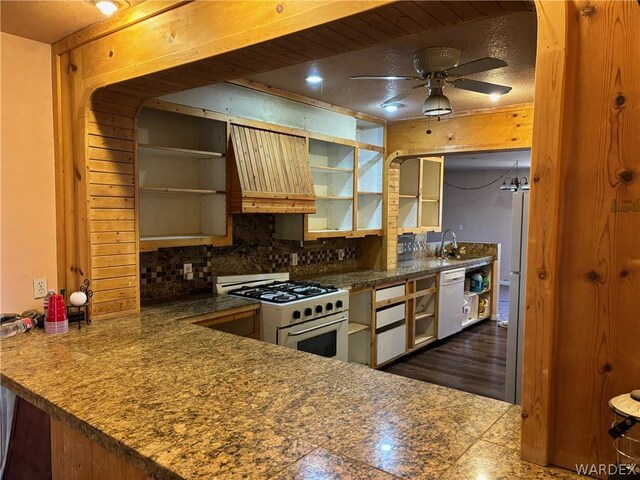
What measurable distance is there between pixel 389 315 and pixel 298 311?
4.93 ft

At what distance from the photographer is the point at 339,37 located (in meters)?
1.62

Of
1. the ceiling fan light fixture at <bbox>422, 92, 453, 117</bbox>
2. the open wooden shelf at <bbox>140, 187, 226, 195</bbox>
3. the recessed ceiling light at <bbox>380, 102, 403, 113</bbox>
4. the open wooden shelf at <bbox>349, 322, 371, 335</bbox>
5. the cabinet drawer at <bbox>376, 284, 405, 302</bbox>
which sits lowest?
the open wooden shelf at <bbox>349, 322, 371, 335</bbox>

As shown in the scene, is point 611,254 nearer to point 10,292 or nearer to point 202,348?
point 202,348

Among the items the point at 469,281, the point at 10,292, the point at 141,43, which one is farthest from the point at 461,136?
the point at 10,292

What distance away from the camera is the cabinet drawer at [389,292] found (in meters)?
4.35

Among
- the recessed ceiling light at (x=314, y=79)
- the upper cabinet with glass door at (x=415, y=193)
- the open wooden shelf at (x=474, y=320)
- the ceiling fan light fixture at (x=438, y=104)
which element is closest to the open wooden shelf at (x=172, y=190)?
the recessed ceiling light at (x=314, y=79)

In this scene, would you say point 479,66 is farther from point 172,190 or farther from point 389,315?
point 389,315

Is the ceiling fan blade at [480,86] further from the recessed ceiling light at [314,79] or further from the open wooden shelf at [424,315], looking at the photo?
the open wooden shelf at [424,315]

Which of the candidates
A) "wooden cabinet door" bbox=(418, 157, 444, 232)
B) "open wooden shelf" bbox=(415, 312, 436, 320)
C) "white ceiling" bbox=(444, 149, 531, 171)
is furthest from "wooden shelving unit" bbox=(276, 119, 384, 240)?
"white ceiling" bbox=(444, 149, 531, 171)

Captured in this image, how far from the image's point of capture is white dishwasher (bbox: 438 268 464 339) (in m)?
5.24

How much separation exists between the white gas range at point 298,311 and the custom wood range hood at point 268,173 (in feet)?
2.09

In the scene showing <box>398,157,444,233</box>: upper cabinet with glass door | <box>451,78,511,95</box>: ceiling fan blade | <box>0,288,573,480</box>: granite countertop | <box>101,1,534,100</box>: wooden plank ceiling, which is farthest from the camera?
<box>398,157,444,233</box>: upper cabinet with glass door

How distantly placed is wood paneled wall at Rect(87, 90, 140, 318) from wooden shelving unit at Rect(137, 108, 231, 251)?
0.31 meters

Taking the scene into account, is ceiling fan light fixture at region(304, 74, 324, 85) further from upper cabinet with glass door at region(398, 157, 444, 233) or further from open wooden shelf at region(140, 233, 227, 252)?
upper cabinet with glass door at region(398, 157, 444, 233)
